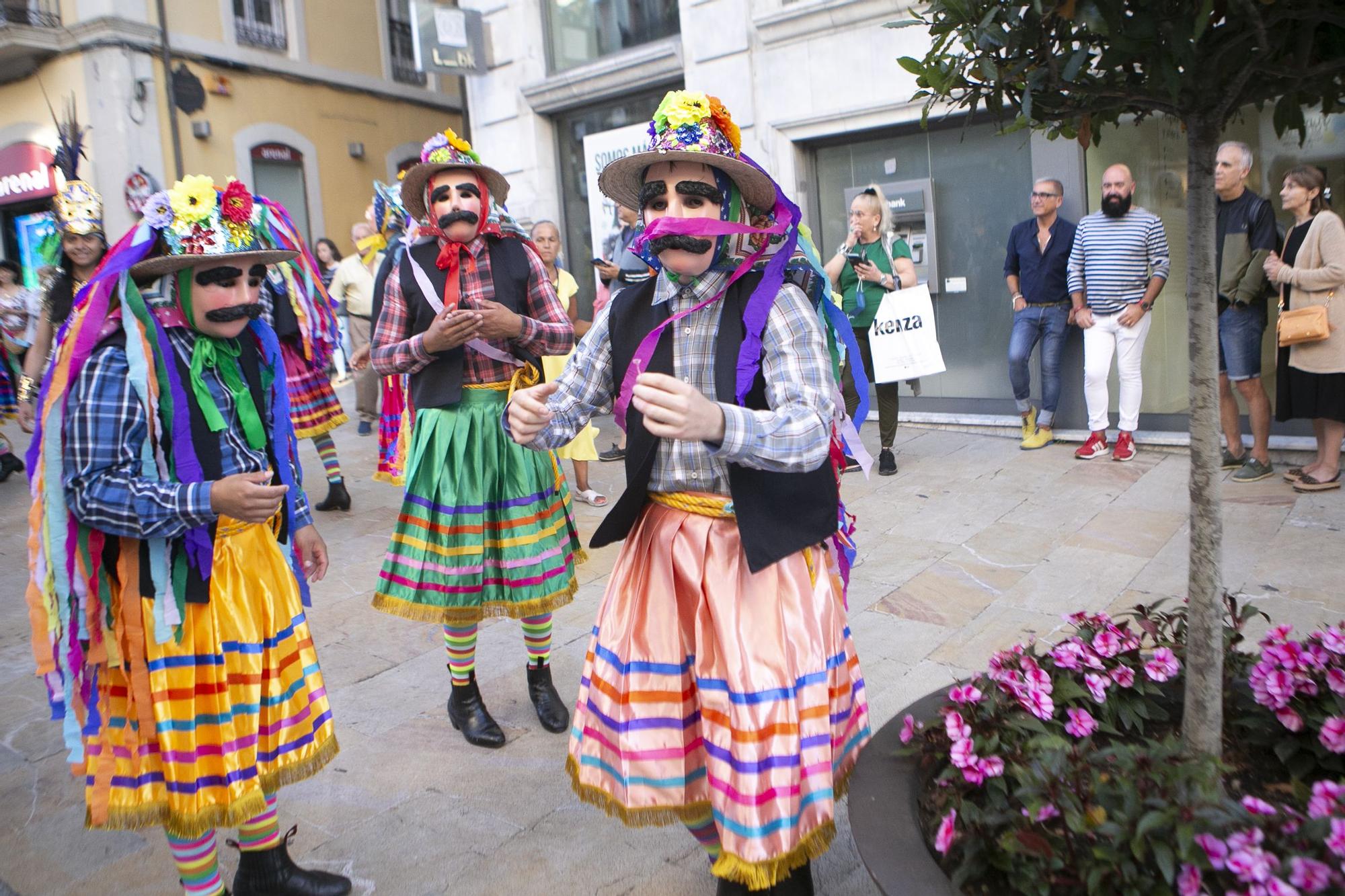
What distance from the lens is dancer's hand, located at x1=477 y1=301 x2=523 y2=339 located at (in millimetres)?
3416

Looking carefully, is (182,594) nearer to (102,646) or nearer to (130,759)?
(102,646)

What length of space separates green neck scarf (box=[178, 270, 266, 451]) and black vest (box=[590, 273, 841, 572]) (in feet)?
3.11

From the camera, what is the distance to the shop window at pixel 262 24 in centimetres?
1502

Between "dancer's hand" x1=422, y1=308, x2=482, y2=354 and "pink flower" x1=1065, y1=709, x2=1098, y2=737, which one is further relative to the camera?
"dancer's hand" x1=422, y1=308, x2=482, y2=354

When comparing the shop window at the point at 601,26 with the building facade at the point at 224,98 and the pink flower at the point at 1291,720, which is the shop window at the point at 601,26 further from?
the pink flower at the point at 1291,720

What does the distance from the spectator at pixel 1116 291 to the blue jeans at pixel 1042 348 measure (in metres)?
0.21

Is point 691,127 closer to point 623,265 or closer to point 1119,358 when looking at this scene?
point 623,265

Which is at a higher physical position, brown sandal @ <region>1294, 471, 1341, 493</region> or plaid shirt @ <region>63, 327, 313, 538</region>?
plaid shirt @ <region>63, 327, 313, 538</region>

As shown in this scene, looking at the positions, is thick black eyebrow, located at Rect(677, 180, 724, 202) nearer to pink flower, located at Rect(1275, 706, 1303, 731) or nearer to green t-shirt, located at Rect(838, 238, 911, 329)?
pink flower, located at Rect(1275, 706, 1303, 731)

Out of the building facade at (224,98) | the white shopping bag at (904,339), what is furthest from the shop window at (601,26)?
the building facade at (224,98)

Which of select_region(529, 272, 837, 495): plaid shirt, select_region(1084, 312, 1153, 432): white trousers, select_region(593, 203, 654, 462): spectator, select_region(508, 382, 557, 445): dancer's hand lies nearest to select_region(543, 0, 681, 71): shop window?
select_region(593, 203, 654, 462): spectator

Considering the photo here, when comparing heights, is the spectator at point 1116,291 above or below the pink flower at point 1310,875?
above

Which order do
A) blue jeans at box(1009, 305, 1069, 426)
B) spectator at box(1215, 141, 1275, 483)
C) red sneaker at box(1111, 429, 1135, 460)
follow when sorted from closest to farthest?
spectator at box(1215, 141, 1275, 483) → red sneaker at box(1111, 429, 1135, 460) → blue jeans at box(1009, 305, 1069, 426)

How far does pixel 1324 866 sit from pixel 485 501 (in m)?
2.65
